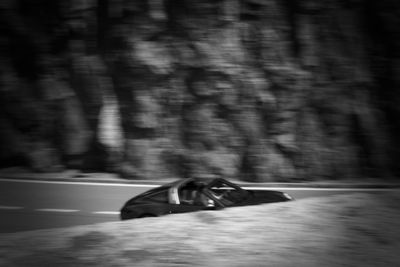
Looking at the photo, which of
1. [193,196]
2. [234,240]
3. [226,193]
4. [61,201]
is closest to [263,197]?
[226,193]

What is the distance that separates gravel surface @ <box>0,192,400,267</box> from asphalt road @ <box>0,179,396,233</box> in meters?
5.42

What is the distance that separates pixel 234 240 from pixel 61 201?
8810 mm

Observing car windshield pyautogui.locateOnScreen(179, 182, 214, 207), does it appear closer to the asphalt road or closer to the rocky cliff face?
the asphalt road

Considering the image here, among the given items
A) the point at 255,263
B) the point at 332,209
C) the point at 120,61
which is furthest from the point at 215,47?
the point at 255,263

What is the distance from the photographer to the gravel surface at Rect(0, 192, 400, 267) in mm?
4922

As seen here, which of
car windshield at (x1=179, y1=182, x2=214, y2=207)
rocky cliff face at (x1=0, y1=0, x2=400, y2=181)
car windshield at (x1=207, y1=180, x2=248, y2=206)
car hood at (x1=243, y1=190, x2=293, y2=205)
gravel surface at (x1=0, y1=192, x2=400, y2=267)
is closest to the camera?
gravel surface at (x1=0, y1=192, x2=400, y2=267)

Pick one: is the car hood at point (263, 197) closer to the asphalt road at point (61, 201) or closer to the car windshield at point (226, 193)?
the car windshield at point (226, 193)

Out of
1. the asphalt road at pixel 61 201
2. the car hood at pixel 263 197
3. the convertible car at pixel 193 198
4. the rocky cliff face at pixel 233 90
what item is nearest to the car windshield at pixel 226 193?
the convertible car at pixel 193 198

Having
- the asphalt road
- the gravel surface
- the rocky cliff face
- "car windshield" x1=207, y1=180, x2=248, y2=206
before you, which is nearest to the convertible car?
"car windshield" x1=207, y1=180, x2=248, y2=206

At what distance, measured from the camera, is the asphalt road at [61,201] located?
37.4 ft

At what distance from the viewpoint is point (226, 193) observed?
898 centimetres

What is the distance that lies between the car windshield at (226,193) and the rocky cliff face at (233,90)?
5878 millimetres

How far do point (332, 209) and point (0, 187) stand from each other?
1172cm

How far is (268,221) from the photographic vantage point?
6230mm
